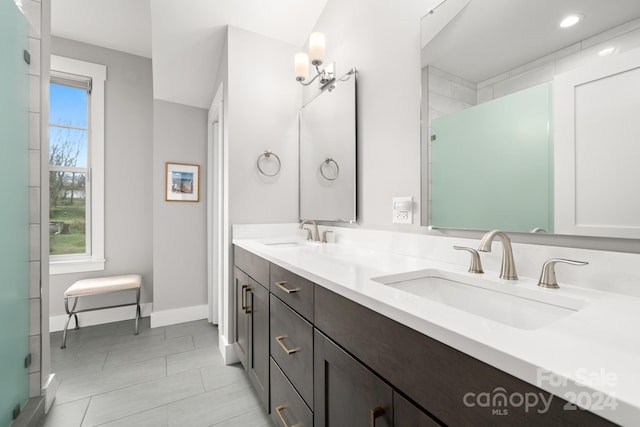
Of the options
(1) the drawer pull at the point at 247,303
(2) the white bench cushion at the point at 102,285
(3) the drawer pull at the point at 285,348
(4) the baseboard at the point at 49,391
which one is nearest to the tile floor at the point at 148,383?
(4) the baseboard at the point at 49,391

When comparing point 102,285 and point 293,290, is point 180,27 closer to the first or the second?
point 293,290

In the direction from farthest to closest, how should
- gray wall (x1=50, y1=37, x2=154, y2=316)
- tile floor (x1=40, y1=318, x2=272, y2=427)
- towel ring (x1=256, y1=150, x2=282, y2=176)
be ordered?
gray wall (x1=50, y1=37, x2=154, y2=316) < towel ring (x1=256, y1=150, x2=282, y2=176) < tile floor (x1=40, y1=318, x2=272, y2=427)

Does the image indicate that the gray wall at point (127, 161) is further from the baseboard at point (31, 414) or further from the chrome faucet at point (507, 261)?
the chrome faucet at point (507, 261)

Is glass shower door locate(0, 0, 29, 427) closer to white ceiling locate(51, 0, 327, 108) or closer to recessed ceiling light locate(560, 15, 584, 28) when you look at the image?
white ceiling locate(51, 0, 327, 108)

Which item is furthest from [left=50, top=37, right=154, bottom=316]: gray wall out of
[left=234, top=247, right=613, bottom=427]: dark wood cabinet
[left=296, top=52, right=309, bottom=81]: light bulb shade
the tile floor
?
[left=234, top=247, right=613, bottom=427]: dark wood cabinet

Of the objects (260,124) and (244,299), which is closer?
(244,299)

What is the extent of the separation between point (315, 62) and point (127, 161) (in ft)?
8.17

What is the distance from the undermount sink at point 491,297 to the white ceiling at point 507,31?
73 centimetres

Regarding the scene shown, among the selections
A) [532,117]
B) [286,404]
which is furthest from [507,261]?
[286,404]

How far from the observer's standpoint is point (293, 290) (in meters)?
1.06

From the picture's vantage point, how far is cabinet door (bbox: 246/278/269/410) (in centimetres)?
139

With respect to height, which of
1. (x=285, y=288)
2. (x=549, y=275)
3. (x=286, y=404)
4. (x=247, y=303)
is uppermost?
(x=549, y=275)

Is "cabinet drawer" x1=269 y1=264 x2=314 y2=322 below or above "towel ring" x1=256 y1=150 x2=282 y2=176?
below

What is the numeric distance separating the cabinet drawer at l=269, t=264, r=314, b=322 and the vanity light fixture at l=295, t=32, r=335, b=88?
1.28 metres
